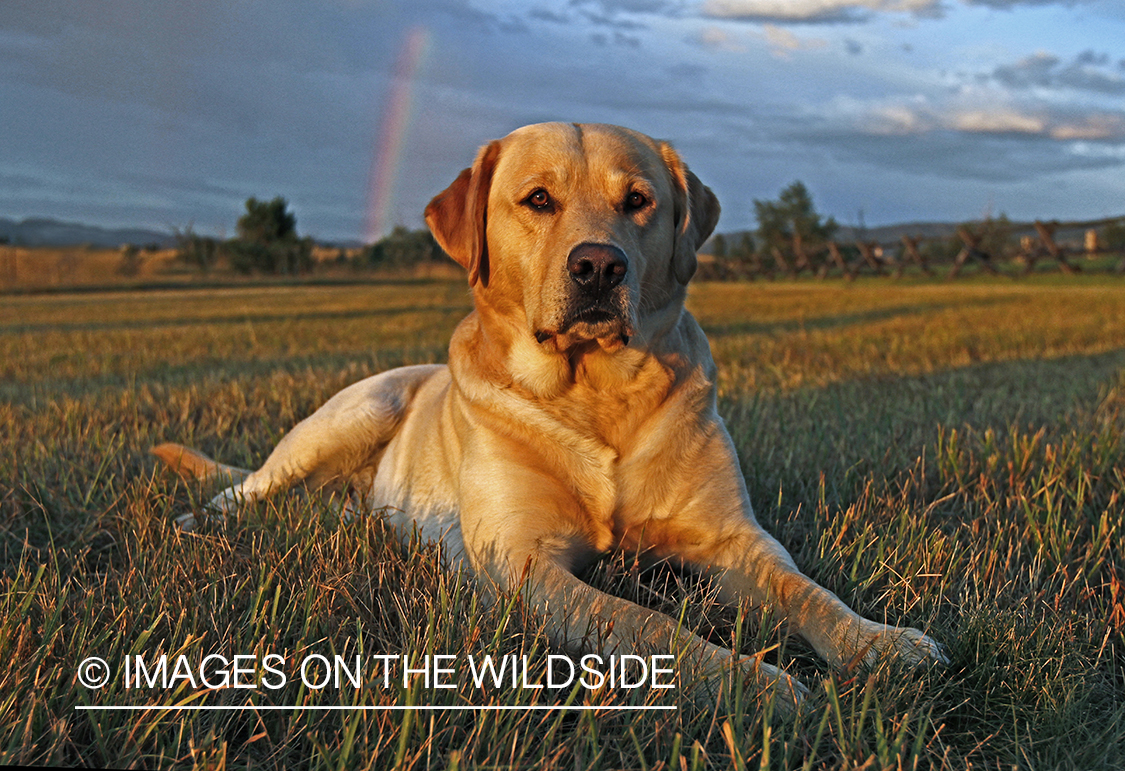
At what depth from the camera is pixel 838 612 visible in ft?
7.04

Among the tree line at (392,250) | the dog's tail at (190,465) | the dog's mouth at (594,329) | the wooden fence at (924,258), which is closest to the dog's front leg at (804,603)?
the dog's mouth at (594,329)

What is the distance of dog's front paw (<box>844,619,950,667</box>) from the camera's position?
1917 millimetres

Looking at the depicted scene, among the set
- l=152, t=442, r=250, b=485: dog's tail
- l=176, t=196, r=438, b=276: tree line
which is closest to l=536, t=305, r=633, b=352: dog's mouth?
l=152, t=442, r=250, b=485: dog's tail

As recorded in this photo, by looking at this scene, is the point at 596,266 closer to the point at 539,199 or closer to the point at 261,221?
the point at 539,199

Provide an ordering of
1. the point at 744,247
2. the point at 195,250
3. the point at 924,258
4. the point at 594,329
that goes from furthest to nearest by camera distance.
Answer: the point at 744,247 < the point at 195,250 < the point at 924,258 < the point at 594,329

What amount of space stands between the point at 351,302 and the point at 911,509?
18.8 metres

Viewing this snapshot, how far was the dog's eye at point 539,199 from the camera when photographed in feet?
9.07

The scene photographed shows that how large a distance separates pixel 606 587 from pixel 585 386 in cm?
66

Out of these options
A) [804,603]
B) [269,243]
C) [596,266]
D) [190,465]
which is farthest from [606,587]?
[269,243]

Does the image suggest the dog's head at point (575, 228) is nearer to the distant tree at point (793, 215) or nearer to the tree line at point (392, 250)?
the tree line at point (392, 250)

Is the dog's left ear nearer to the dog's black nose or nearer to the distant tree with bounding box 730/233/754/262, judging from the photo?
the dog's black nose

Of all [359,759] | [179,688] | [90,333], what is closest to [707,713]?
[359,759]

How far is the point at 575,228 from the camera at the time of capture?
258 centimetres

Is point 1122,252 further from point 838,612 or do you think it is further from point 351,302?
point 838,612
